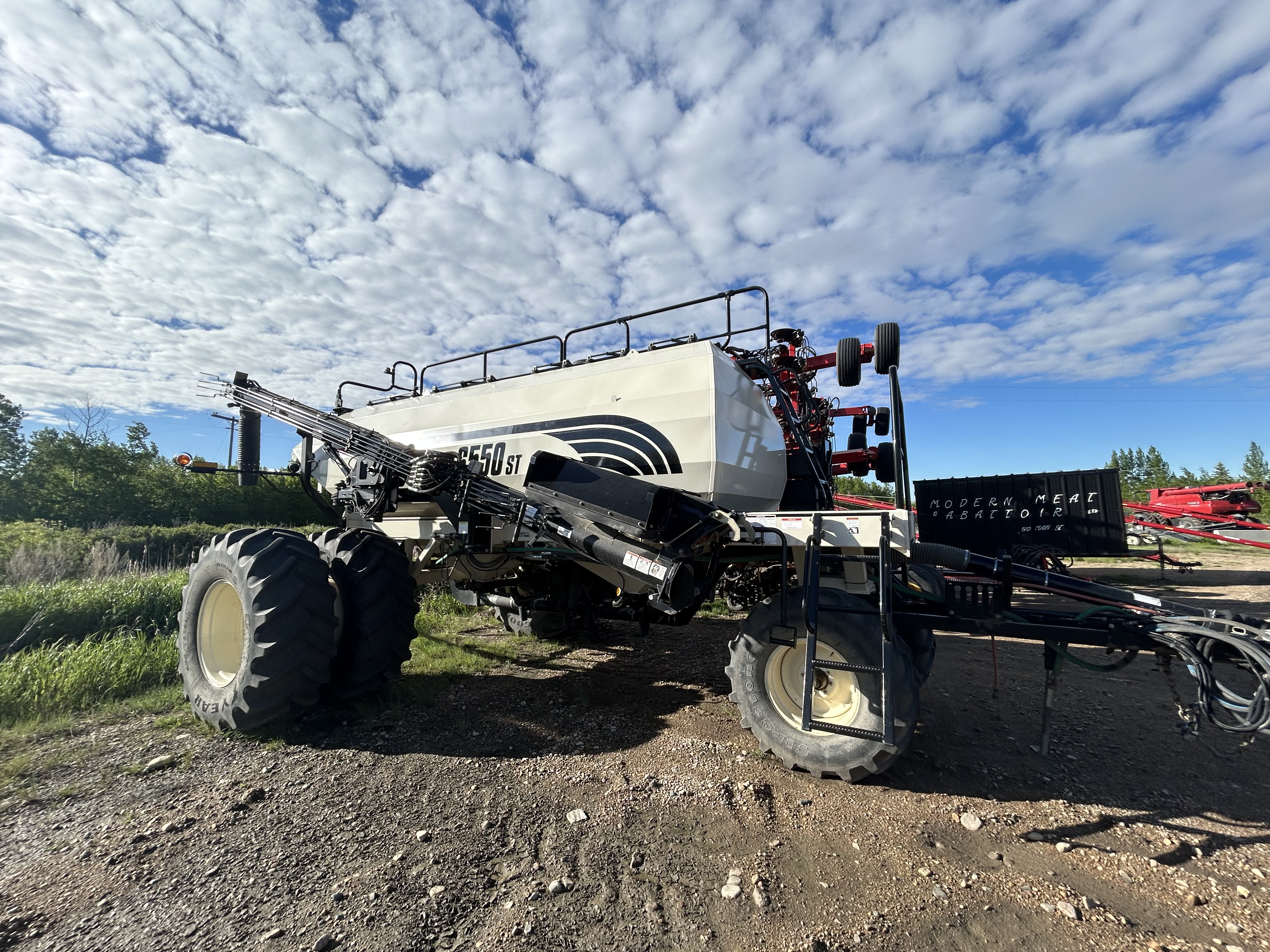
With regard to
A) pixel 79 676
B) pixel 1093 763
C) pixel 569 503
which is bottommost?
pixel 1093 763

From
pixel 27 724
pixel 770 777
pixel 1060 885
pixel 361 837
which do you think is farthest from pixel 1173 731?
pixel 27 724

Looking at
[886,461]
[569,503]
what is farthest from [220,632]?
[886,461]

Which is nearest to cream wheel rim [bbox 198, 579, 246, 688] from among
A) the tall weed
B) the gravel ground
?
the gravel ground

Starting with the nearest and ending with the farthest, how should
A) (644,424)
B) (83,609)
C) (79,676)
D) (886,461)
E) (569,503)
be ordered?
(569,503)
(644,424)
(79,676)
(886,461)
(83,609)

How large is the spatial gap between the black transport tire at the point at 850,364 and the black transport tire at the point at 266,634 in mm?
3856

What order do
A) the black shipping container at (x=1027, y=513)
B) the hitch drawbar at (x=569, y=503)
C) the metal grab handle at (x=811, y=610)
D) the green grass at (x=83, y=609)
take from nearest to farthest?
the metal grab handle at (x=811, y=610) < the hitch drawbar at (x=569, y=503) < the green grass at (x=83, y=609) < the black shipping container at (x=1027, y=513)

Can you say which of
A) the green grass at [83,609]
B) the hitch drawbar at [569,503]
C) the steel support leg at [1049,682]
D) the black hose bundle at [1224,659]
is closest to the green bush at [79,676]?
the green grass at [83,609]

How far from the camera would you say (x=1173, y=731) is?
13.9ft

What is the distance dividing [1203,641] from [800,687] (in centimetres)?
207

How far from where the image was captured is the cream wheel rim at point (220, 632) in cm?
440

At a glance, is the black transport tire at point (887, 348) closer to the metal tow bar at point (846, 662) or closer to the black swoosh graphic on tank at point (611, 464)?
the metal tow bar at point (846, 662)

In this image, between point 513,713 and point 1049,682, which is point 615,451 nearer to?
point 513,713

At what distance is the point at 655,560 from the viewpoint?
10.9 ft

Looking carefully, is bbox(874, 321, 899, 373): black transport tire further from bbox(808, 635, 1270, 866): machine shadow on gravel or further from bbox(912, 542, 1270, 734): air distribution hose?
bbox(808, 635, 1270, 866): machine shadow on gravel
